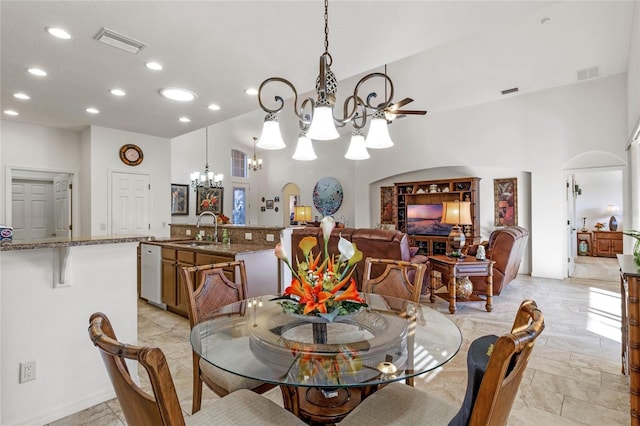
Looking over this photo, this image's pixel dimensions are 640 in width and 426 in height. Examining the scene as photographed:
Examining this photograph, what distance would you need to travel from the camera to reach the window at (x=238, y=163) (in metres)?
10.6

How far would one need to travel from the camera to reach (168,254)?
13.3ft

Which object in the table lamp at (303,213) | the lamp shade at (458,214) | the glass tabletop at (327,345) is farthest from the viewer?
the table lamp at (303,213)

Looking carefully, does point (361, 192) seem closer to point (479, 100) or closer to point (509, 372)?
point (479, 100)

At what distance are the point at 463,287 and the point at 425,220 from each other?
3537mm

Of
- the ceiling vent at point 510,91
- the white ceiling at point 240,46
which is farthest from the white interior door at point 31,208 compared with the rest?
the ceiling vent at point 510,91

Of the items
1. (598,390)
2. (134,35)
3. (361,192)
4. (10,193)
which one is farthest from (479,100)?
(10,193)

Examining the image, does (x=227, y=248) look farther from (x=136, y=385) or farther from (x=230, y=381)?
(x=136, y=385)

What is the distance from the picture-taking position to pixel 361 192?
8719 millimetres

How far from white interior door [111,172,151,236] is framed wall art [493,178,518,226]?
6845mm

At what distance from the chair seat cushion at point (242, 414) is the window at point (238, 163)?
9.77 meters

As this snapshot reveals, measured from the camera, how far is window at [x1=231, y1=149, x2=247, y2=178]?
1059cm

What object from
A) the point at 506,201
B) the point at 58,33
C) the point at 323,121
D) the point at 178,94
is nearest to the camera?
the point at 323,121

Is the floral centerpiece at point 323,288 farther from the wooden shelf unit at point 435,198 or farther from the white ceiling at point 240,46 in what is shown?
the wooden shelf unit at point 435,198

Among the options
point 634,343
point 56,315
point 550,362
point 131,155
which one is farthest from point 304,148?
point 131,155
